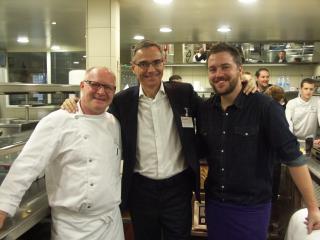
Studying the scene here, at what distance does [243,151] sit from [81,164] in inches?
28.3

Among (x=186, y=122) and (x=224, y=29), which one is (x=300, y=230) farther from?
(x=224, y=29)

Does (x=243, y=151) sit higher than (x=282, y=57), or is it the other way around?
(x=282, y=57)

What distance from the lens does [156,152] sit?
5.97 ft

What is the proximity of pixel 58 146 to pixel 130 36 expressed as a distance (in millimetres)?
5388

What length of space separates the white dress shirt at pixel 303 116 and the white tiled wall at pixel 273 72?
112 inches

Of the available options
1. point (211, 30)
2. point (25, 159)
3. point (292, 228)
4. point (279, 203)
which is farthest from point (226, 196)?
point (211, 30)

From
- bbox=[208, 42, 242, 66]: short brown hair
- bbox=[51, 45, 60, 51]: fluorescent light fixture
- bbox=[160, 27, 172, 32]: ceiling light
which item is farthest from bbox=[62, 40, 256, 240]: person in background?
bbox=[51, 45, 60, 51]: fluorescent light fixture

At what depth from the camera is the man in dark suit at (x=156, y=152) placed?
1823 mm

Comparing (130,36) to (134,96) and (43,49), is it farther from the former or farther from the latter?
(134,96)

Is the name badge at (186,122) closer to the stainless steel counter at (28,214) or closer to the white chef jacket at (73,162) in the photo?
the white chef jacket at (73,162)

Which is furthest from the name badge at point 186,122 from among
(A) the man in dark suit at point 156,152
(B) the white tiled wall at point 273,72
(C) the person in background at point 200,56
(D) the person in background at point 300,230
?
(B) the white tiled wall at point 273,72

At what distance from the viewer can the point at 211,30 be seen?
19.5ft

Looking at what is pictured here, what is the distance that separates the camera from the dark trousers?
1.83m

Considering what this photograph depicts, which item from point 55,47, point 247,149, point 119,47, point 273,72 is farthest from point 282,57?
point 247,149
